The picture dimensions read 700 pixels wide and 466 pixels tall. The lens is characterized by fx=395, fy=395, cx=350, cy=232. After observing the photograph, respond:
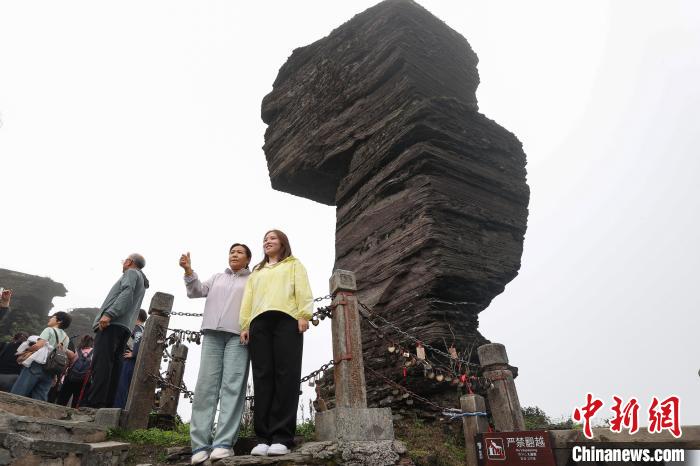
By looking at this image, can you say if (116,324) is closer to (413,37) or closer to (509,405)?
(509,405)

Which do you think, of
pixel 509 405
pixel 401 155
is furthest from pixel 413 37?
pixel 509 405

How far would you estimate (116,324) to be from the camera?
5363 mm

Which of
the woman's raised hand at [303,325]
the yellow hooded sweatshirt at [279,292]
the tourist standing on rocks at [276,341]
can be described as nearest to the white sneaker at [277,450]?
the tourist standing on rocks at [276,341]

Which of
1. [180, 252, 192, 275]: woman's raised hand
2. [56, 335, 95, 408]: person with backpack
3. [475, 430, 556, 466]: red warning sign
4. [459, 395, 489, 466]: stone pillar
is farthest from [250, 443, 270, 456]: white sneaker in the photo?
[56, 335, 95, 408]: person with backpack

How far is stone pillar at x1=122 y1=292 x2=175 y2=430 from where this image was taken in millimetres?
5348

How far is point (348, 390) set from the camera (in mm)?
3945

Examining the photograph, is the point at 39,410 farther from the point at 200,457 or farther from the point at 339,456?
the point at 339,456

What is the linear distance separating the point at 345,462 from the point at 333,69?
12230 millimetres

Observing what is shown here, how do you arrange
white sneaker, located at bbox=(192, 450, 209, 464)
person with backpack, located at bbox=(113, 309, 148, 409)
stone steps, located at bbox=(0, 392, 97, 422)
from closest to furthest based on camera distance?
white sneaker, located at bbox=(192, 450, 209, 464) → stone steps, located at bbox=(0, 392, 97, 422) → person with backpack, located at bbox=(113, 309, 148, 409)

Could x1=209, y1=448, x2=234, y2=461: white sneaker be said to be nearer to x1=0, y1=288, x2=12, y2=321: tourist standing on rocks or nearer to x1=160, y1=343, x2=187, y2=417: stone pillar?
x1=160, y1=343, x2=187, y2=417: stone pillar

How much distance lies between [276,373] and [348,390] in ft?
2.48

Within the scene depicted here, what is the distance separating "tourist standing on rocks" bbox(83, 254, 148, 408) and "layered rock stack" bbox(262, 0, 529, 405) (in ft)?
16.3

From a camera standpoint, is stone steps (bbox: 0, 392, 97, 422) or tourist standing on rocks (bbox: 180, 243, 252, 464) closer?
tourist standing on rocks (bbox: 180, 243, 252, 464)

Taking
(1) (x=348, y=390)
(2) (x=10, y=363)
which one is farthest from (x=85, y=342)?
(1) (x=348, y=390)
